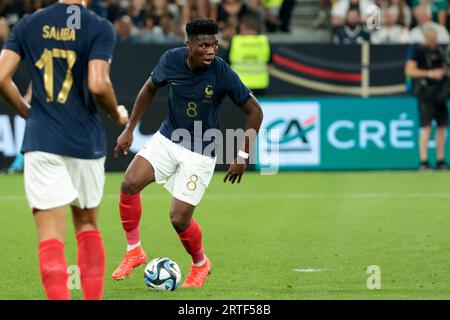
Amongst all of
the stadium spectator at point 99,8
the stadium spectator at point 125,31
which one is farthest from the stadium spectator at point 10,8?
the stadium spectator at point 125,31

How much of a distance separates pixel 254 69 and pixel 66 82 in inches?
557

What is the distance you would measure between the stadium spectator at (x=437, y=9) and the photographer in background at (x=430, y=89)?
2.68 m

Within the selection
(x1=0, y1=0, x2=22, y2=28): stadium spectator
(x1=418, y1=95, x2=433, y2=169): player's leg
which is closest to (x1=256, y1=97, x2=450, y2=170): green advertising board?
(x1=418, y1=95, x2=433, y2=169): player's leg

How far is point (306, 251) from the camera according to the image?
36.7 ft

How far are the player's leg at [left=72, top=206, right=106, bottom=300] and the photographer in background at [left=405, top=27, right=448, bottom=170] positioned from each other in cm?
1286

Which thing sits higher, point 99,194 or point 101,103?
point 101,103

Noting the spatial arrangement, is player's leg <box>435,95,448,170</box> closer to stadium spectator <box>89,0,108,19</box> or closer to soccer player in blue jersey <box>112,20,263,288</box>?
stadium spectator <box>89,0,108,19</box>

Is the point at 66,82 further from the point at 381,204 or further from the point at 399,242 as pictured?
the point at 381,204

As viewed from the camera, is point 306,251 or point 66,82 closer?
point 66,82

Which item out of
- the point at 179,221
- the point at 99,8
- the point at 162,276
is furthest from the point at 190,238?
the point at 99,8

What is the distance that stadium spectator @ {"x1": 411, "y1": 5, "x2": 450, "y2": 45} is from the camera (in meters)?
21.4
